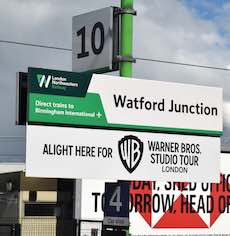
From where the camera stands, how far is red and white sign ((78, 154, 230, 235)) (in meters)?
22.5

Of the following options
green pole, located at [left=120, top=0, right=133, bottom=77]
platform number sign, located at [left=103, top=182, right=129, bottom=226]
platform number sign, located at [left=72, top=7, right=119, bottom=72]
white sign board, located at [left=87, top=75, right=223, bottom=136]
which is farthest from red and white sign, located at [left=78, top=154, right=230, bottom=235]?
platform number sign, located at [left=103, top=182, right=129, bottom=226]

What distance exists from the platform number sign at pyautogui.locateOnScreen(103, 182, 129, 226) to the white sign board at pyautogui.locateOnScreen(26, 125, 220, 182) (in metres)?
0.25

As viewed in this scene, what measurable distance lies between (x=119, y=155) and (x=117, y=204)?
0.70 meters

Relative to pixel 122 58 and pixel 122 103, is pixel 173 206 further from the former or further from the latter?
pixel 122 103

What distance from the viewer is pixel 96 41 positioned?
38.1ft

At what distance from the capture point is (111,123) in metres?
10.5

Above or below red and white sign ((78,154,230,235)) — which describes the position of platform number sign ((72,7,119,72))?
above

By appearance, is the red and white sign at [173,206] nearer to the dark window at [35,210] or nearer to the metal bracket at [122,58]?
the dark window at [35,210]

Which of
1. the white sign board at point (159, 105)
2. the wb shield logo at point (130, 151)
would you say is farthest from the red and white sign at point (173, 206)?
the wb shield logo at point (130, 151)

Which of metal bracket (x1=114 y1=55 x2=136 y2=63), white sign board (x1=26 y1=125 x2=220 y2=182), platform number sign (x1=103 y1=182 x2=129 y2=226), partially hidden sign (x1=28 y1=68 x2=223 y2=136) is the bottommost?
platform number sign (x1=103 y1=182 x2=129 y2=226)

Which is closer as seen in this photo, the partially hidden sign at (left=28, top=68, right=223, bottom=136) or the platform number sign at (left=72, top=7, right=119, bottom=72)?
the partially hidden sign at (left=28, top=68, right=223, bottom=136)

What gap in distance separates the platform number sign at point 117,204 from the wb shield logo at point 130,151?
33 cm

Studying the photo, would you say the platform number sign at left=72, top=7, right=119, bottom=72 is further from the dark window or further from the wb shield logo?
the dark window

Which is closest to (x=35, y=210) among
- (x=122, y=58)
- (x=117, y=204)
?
(x=122, y=58)
